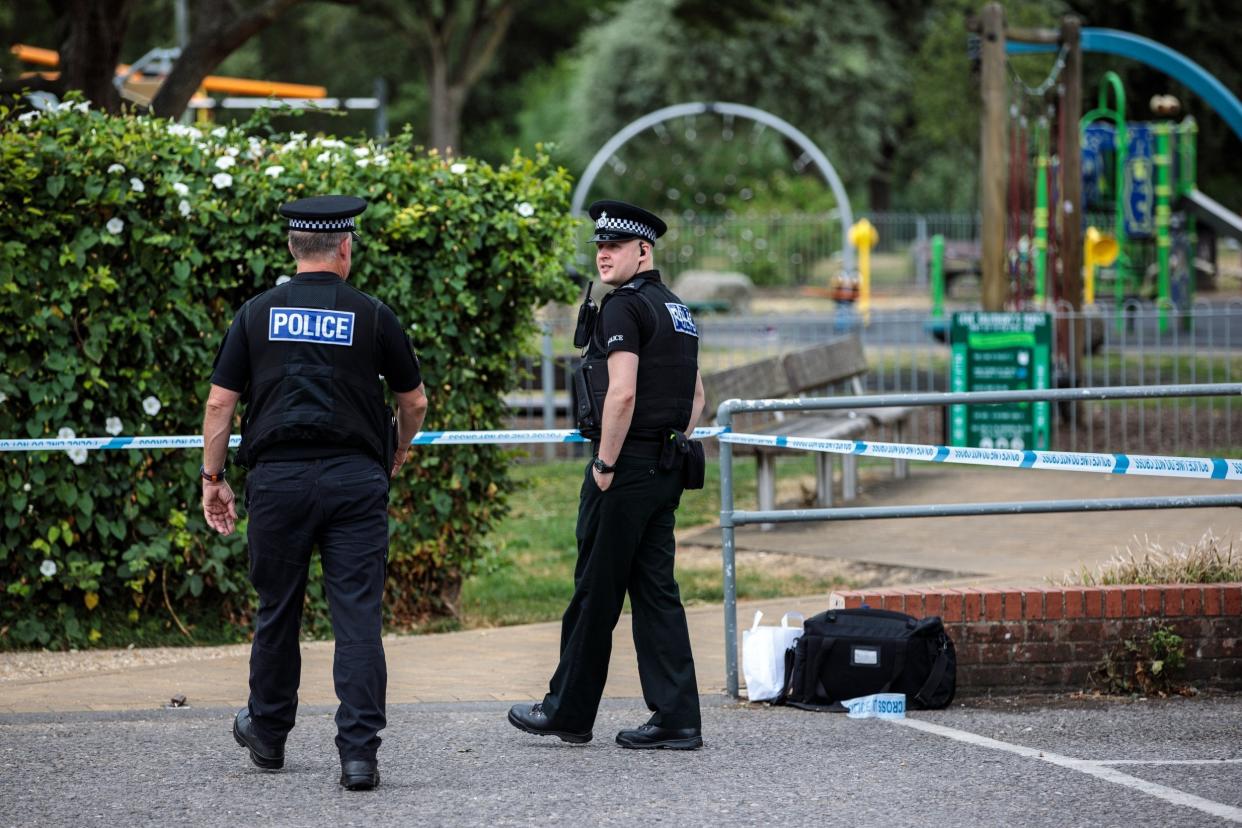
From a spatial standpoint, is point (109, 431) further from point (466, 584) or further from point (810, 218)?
point (810, 218)

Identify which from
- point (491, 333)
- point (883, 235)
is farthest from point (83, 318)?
point (883, 235)

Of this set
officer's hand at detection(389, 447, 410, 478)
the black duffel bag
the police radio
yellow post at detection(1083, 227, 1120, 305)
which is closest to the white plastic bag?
the black duffel bag

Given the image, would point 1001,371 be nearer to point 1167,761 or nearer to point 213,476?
point 1167,761

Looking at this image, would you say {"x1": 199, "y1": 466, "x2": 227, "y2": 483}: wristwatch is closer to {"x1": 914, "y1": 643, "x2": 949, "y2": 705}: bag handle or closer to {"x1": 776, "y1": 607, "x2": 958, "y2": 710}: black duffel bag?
{"x1": 776, "y1": 607, "x2": 958, "y2": 710}: black duffel bag

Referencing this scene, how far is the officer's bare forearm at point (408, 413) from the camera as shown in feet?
17.6

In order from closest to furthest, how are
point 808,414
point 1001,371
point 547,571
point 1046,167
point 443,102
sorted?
point 547,571 < point 808,414 < point 1001,371 < point 1046,167 < point 443,102

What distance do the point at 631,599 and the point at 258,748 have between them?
1296mm

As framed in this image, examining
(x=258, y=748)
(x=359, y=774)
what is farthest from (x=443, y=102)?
(x=359, y=774)

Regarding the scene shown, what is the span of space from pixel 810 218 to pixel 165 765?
29.1 metres

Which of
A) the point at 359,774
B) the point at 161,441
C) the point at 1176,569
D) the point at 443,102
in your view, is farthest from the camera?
the point at 443,102

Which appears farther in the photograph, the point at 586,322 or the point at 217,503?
the point at 586,322

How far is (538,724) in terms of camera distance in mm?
5598

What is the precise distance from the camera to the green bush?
7113mm

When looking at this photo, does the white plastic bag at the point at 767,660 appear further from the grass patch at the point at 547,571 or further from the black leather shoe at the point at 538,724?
the grass patch at the point at 547,571
